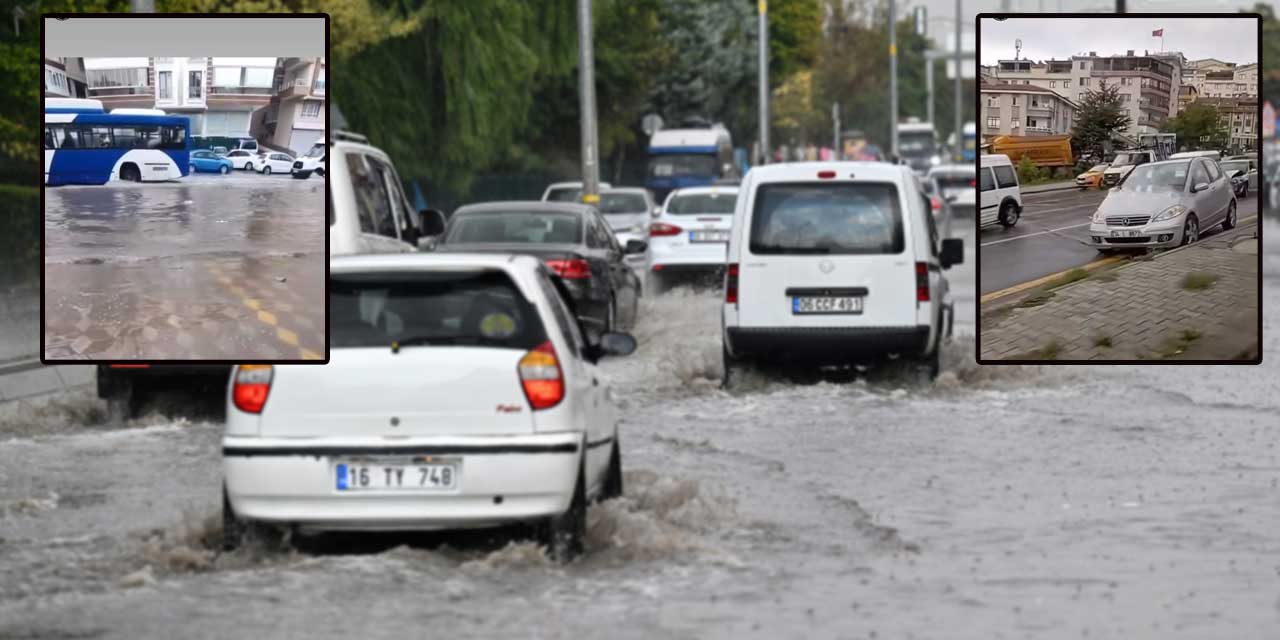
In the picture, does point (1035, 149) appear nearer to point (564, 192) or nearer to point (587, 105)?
point (587, 105)

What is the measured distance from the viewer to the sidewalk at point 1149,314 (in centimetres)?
641

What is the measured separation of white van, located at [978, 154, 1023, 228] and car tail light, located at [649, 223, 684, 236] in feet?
70.6

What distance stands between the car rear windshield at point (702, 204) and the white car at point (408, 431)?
19949 mm

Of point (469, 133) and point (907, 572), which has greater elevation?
point (469, 133)

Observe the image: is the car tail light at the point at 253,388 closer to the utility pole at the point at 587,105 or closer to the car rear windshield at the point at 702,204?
the car rear windshield at the point at 702,204

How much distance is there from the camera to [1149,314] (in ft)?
21.3

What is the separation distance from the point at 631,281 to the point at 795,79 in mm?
85312

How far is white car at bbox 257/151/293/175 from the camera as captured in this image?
824 cm

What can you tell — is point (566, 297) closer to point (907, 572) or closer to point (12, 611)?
point (907, 572)

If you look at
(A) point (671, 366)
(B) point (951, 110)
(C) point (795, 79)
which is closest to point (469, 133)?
(A) point (671, 366)

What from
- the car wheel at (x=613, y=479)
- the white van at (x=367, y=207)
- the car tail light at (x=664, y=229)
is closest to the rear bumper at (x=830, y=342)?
the white van at (x=367, y=207)

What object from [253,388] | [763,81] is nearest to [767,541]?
[253,388]

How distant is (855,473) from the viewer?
12.1 metres

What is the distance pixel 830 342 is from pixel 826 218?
3.16ft
